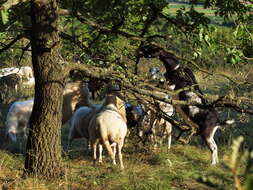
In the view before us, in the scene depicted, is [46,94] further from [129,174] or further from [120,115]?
[120,115]

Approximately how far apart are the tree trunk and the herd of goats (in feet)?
2.79

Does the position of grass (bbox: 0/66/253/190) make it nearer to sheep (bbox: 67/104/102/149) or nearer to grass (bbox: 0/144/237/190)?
grass (bbox: 0/144/237/190)

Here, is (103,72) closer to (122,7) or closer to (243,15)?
(122,7)

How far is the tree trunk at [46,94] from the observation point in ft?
19.3

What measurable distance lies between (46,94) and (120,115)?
2.44m

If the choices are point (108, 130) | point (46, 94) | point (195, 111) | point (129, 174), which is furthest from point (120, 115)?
point (46, 94)

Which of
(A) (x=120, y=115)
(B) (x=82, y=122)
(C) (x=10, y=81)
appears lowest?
(B) (x=82, y=122)

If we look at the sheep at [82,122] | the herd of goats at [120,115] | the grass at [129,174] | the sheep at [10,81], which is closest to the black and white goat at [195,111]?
the herd of goats at [120,115]

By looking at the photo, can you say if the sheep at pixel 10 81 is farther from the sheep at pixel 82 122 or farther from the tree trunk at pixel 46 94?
the tree trunk at pixel 46 94

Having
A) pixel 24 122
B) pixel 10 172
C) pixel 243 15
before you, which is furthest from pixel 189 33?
pixel 24 122

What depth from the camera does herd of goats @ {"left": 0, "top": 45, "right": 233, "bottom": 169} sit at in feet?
24.8

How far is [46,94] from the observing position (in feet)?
19.6

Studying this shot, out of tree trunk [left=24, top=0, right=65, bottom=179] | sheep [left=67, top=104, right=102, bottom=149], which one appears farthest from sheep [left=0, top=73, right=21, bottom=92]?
tree trunk [left=24, top=0, right=65, bottom=179]

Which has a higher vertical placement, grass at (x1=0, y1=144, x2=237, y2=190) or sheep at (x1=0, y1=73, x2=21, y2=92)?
sheep at (x1=0, y1=73, x2=21, y2=92)
